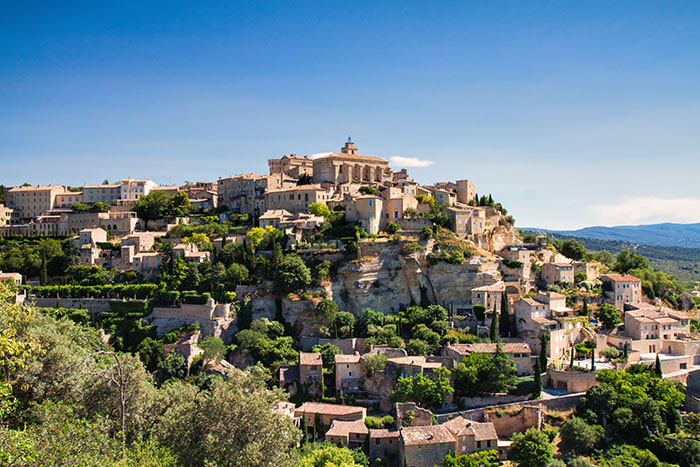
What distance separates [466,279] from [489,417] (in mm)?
15357

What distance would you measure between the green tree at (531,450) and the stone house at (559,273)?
21926 mm

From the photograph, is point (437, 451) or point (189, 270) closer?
point (437, 451)

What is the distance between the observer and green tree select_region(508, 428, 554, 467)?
30.2 m

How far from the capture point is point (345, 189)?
62969 mm

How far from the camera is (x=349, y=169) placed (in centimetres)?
6575

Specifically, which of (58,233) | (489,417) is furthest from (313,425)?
(58,233)

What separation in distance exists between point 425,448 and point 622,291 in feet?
89.3

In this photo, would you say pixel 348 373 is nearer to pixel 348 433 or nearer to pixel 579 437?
pixel 348 433

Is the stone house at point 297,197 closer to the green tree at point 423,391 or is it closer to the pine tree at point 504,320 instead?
the pine tree at point 504,320

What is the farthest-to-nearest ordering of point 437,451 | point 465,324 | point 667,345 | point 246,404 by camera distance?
point 465,324, point 667,345, point 437,451, point 246,404

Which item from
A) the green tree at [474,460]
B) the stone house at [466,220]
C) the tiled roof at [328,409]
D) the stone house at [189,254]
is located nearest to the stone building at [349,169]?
the stone house at [466,220]

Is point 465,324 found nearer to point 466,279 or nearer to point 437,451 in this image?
point 466,279

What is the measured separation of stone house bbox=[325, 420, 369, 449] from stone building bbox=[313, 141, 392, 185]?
1374 inches

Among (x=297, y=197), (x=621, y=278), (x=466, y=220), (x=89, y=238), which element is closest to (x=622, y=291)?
(x=621, y=278)
